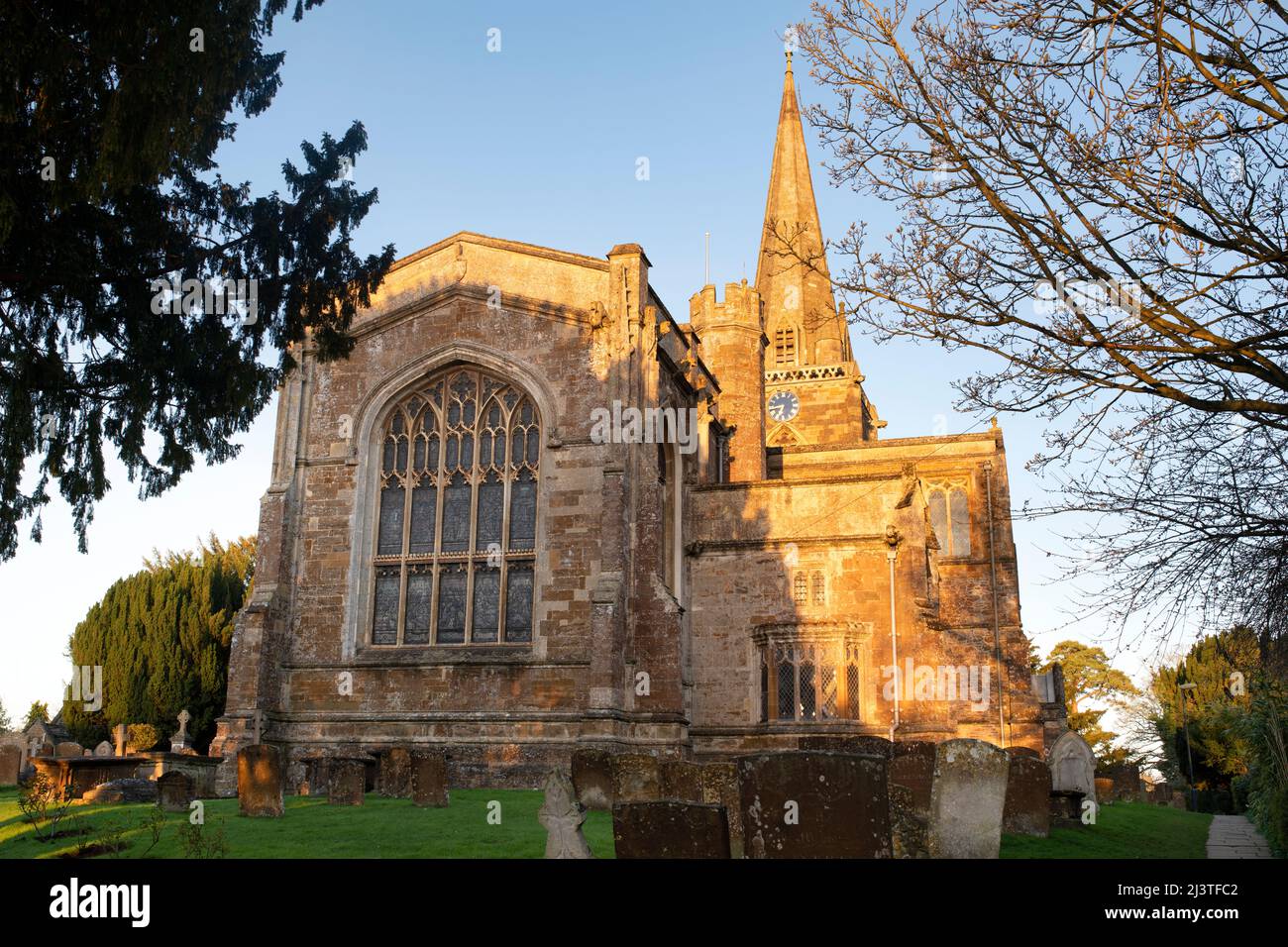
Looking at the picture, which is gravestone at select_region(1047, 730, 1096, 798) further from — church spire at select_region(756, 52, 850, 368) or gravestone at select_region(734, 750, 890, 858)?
church spire at select_region(756, 52, 850, 368)

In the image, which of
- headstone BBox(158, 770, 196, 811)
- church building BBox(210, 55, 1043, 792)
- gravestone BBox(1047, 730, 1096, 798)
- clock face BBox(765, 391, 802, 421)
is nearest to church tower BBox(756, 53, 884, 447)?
clock face BBox(765, 391, 802, 421)

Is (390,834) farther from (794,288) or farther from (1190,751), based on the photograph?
(794,288)

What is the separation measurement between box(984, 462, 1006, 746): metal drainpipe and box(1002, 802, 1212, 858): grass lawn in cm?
311

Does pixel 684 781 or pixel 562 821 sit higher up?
pixel 684 781

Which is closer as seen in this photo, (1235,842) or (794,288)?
(1235,842)

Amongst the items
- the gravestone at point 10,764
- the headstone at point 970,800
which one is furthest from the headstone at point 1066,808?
the gravestone at point 10,764

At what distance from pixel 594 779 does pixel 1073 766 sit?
9117 mm

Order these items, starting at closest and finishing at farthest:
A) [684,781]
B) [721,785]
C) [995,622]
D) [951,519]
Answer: [721,785], [684,781], [995,622], [951,519]

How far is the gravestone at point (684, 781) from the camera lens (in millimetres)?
12266

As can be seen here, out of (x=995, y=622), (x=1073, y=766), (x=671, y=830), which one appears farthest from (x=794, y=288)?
(x=671, y=830)

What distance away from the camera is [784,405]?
45.3 meters

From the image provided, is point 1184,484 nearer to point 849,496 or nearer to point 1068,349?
point 1068,349

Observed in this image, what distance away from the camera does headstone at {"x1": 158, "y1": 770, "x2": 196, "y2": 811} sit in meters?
15.0
